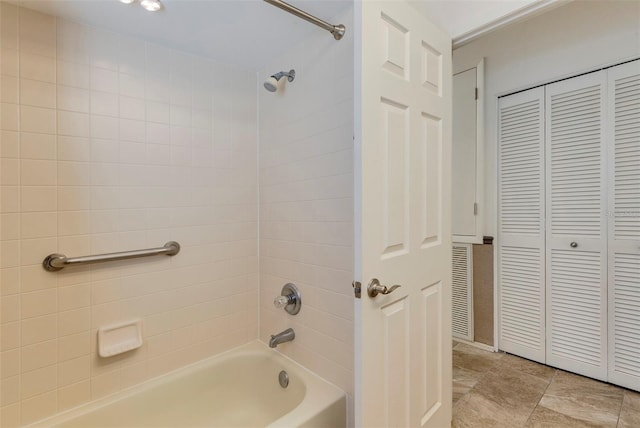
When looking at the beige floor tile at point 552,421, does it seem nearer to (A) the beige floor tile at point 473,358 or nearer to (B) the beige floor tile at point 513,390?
(B) the beige floor tile at point 513,390

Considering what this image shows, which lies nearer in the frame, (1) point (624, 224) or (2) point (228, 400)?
(2) point (228, 400)

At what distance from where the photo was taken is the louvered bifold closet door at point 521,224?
2.24 meters

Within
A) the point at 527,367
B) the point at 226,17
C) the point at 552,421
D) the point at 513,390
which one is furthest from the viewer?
the point at 527,367

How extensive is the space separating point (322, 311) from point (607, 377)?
2.04 metres

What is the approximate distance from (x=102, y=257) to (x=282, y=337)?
99 cm

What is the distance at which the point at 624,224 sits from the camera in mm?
1902

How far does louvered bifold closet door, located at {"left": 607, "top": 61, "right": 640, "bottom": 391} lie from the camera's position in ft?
6.10

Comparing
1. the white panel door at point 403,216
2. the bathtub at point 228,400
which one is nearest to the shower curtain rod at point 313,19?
the white panel door at point 403,216

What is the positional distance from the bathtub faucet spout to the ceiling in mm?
1594

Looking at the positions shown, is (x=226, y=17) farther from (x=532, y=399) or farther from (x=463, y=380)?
(x=532, y=399)

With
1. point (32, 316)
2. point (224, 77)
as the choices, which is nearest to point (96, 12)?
point (224, 77)

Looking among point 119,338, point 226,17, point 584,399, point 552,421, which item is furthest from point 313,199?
point 584,399

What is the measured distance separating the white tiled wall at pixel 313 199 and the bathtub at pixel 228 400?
0.38 ft

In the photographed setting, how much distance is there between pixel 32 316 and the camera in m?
1.28
